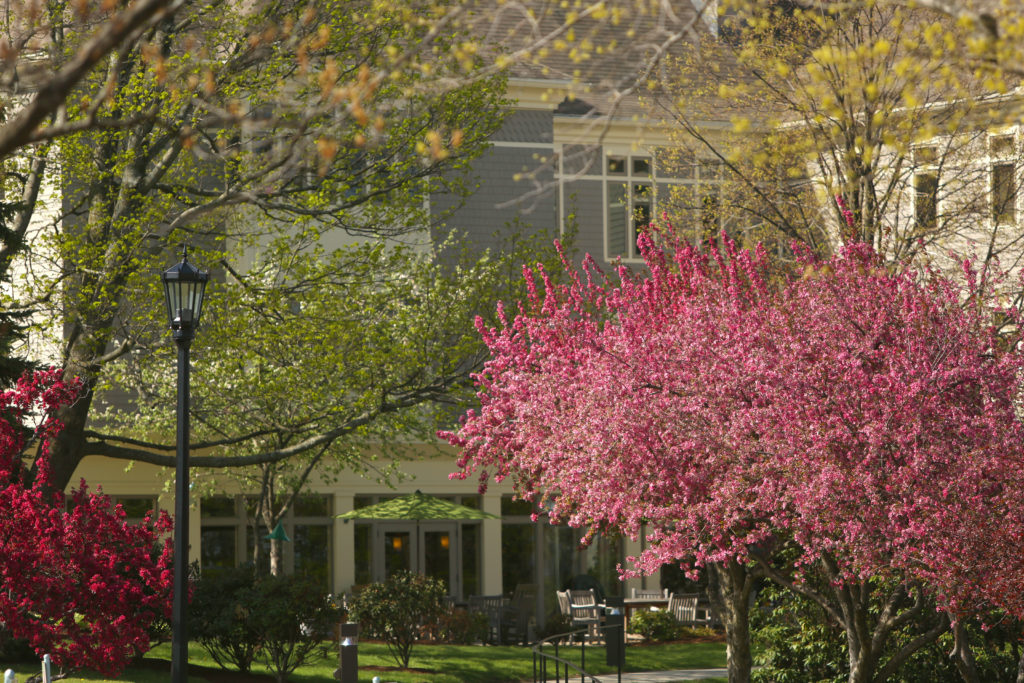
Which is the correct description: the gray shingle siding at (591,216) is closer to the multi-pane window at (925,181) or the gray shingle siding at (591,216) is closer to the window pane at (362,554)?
the window pane at (362,554)

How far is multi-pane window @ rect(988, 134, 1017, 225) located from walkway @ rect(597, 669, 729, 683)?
807cm

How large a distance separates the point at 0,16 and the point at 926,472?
13.5m

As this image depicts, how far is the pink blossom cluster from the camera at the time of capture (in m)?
11.6

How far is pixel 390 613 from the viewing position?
20828mm

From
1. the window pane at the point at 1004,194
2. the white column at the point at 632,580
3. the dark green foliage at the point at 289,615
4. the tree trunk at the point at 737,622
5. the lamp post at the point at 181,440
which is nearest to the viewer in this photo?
the lamp post at the point at 181,440

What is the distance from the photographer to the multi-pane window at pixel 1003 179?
19000 millimetres

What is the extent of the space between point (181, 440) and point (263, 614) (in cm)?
626

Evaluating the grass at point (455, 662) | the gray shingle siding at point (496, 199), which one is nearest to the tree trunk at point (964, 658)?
the grass at point (455, 662)

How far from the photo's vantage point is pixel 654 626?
27.1 m

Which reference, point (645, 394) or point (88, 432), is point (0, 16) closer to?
point (88, 432)

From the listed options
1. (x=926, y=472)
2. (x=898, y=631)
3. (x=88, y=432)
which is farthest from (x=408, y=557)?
(x=926, y=472)

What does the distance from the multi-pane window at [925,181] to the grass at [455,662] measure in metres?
8.63

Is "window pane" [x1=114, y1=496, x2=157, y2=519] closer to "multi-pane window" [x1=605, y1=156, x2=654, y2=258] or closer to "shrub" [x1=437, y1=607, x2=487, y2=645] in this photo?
"shrub" [x1=437, y1=607, x2=487, y2=645]

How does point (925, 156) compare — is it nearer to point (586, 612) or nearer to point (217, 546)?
point (586, 612)
